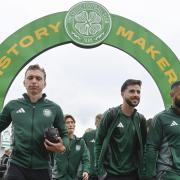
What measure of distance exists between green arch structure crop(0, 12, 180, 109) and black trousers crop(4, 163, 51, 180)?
732 cm

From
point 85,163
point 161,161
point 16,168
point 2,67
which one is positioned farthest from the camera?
point 2,67

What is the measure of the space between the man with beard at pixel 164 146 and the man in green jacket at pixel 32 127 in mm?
1056

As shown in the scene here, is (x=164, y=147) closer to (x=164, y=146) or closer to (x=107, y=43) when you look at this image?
(x=164, y=146)

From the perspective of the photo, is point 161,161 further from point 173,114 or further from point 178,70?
point 178,70

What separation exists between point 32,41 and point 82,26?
1246 mm

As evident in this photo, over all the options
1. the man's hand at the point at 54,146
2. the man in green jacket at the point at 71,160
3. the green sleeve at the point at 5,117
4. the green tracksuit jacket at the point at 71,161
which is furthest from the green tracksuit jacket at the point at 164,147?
the green tracksuit jacket at the point at 71,161

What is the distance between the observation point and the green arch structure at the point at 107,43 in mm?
12617

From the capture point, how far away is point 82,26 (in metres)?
12.8

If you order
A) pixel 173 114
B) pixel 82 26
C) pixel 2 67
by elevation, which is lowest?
pixel 173 114

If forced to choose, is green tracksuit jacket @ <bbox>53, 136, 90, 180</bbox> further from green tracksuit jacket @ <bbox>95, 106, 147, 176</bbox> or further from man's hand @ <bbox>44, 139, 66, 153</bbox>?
man's hand @ <bbox>44, 139, 66, 153</bbox>

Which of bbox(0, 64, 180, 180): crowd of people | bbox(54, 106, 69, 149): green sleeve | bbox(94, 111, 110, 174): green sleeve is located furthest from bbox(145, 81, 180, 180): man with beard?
bbox(54, 106, 69, 149): green sleeve

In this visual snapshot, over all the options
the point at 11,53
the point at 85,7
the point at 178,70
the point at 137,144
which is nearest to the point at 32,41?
the point at 11,53

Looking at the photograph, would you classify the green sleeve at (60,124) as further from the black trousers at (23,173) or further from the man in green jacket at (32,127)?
the black trousers at (23,173)

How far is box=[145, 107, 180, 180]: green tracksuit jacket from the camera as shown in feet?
19.4
